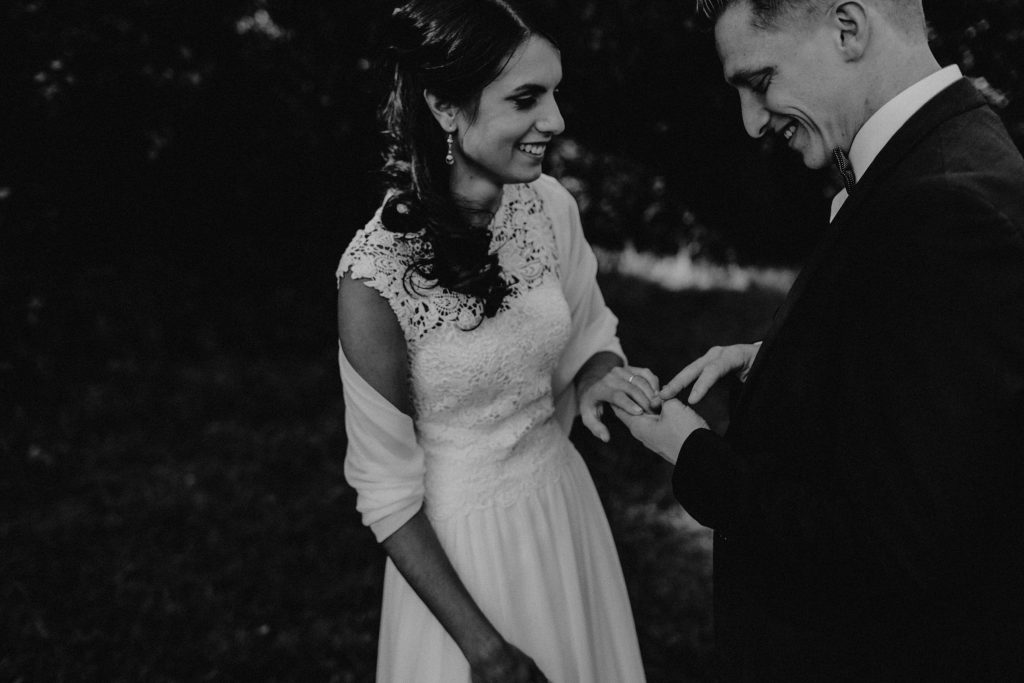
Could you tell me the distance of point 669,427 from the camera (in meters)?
1.89

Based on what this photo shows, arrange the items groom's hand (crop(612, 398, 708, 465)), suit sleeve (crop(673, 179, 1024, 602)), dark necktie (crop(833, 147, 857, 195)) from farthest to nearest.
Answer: groom's hand (crop(612, 398, 708, 465))
dark necktie (crop(833, 147, 857, 195))
suit sleeve (crop(673, 179, 1024, 602))

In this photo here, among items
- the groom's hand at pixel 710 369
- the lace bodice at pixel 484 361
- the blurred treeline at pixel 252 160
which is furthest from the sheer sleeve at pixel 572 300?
the blurred treeline at pixel 252 160

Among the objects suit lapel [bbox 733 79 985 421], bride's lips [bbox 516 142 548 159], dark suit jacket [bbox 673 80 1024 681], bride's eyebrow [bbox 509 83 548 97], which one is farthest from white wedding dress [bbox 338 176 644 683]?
suit lapel [bbox 733 79 985 421]

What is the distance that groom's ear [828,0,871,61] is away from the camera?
5.18 feet

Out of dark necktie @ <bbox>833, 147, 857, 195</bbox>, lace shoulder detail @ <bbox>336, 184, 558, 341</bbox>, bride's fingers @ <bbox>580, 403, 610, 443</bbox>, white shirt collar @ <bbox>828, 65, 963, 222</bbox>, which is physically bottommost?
bride's fingers @ <bbox>580, 403, 610, 443</bbox>

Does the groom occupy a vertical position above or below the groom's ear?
below

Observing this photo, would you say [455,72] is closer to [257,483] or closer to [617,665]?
[617,665]

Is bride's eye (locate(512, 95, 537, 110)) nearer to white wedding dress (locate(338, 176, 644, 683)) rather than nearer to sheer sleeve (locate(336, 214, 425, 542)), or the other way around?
white wedding dress (locate(338, 176, 644, 683))

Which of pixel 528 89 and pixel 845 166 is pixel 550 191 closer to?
pixel 528 89

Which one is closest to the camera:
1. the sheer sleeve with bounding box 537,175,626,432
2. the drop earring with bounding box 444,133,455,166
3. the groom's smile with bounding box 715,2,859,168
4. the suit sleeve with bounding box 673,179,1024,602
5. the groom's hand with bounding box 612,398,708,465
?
the suit sleeve with bounding box 673,179,1024,602

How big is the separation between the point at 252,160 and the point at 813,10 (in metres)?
5.49

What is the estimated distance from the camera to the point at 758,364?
1683mm

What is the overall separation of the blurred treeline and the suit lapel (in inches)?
115

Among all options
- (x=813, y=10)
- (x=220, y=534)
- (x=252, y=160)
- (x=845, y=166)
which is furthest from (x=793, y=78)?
(x=252, y=160)
